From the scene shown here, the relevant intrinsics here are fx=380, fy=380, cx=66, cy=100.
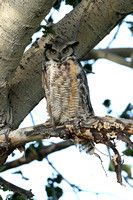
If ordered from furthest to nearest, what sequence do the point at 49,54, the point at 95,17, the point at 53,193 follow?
the point at 49,54 < the point at 53,193 < the point at 95,17

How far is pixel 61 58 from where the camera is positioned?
3.02 metres

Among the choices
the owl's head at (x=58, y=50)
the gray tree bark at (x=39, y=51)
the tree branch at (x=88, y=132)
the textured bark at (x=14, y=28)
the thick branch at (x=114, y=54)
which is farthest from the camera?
the thick branch at (x=114, y=54)

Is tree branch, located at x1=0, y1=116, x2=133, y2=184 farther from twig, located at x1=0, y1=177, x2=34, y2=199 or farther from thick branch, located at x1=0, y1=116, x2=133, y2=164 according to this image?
twig, located at x1=0, y1=177, x2=34, y2=199

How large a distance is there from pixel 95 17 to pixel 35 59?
1.61 feet

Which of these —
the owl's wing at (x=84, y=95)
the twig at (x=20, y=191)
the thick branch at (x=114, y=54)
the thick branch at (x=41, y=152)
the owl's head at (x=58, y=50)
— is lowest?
the twig at (x=20, y=191)

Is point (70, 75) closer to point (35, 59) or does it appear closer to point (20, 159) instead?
point (35, 59)

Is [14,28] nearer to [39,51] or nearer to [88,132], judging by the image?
[39,51]

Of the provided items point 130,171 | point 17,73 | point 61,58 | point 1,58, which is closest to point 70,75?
point 61,58

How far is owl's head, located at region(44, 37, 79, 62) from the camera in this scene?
2.79m

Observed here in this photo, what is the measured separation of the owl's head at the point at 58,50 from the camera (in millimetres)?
2789

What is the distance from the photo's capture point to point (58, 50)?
3.02 m

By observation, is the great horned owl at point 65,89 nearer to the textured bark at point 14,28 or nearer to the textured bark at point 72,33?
the textured bark at point 72,33

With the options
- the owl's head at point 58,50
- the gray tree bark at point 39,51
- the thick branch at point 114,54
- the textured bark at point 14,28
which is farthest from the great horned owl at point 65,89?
the thick branch at point 114,54

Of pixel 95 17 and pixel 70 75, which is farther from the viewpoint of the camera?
pixel 70 75
